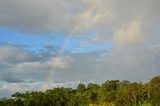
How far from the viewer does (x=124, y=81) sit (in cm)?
19600

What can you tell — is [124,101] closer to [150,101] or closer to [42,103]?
[150,101]

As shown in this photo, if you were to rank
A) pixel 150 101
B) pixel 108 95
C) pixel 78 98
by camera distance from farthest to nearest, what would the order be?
pixel 78 98 < pixel 108 95 < pixel 150 101

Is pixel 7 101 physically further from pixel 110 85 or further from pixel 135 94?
pixel 135 94

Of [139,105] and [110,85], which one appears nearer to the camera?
[139,105]

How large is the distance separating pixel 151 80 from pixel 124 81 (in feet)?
98.4

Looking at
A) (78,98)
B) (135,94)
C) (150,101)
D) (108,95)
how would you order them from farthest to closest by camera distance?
(78,98), (108,95), (135,94), (150,101)

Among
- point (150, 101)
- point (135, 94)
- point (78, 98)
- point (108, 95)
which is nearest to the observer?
point (150, 101)

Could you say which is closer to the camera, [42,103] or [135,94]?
[135,94]

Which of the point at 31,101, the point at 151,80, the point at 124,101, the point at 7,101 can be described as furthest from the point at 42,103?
the point at 151,80

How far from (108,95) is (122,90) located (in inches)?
333

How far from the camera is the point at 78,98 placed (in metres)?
194

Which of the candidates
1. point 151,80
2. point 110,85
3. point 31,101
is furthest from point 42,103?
point 151,80

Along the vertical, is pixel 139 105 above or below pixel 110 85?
below

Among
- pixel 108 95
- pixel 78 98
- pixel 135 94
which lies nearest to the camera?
pixel 135 94
